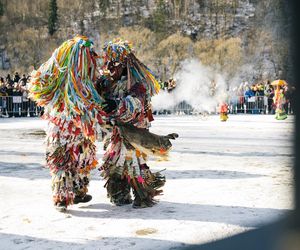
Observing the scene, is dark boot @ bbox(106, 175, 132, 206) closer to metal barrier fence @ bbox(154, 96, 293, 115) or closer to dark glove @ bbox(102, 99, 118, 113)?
dark glove @ bbox(102, 99, 118, 113)

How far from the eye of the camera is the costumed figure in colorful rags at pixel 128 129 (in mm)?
4855

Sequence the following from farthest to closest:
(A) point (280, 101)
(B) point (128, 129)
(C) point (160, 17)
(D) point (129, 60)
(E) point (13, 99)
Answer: (C) point (160, 17)
(E) point (13, 99)
(A) point (280, 101)
(D) point (129, 60)
(B) point (128, 129)

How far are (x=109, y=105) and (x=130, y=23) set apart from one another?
222 feet

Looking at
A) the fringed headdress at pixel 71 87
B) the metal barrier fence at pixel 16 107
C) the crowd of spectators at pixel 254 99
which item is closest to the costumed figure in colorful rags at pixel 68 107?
the fringed headdress at pixel 71 87

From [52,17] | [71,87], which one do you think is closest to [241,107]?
[71,87]

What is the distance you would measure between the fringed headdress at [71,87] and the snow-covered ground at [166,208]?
907 mm

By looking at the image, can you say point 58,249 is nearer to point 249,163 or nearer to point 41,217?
point 41,217

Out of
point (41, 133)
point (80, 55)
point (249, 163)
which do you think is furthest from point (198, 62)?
point (80, 55)

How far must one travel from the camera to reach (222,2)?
73.6m

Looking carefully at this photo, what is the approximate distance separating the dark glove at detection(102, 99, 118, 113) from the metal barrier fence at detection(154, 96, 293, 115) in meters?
21.2

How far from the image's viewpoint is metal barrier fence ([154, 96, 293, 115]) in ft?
86.2

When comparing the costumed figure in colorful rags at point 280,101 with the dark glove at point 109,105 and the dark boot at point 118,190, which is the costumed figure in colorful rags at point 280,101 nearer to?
the dark boot at point 118,190

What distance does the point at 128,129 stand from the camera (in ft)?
15.9

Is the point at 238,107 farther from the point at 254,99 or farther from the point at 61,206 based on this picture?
the point at 61,206
